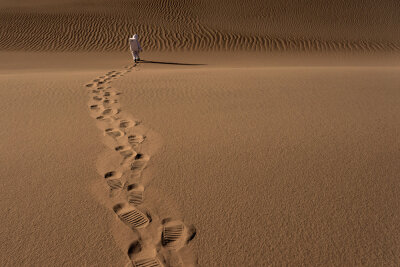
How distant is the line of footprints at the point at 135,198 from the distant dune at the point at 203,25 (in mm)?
9758

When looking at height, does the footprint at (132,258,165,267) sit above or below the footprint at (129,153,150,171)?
below

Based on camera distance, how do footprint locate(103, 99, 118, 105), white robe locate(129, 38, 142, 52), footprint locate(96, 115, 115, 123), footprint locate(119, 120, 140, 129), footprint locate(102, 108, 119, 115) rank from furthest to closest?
1. white robe locate(129, 38, 142, 52)
2. footprint locate(103, 99, 118, 105)
3. footprint locate(102, 108, 119, 115)
4. footprint locate(96, 115, 115, 123)
5. footprint locate(119, 120, 140, 129)

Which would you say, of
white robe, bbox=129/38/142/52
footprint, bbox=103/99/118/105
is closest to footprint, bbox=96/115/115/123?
footprint, bbox=103/99/118/105

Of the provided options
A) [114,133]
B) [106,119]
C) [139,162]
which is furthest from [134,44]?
[139,162]

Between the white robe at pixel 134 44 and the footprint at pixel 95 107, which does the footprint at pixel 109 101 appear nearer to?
the footprint at pixel 95 107

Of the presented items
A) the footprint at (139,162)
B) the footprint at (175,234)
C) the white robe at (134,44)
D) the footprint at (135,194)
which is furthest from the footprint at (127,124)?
the white robe at (134,44)

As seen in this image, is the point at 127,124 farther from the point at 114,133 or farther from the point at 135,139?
the point at 135,139

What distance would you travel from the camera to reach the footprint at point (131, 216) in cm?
182

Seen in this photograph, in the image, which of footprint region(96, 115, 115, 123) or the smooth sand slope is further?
footprint region(96, 115, 115, 123)

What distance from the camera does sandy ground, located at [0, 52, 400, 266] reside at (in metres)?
1.64

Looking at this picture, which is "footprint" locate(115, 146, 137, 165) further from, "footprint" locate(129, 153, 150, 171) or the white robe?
the white robe

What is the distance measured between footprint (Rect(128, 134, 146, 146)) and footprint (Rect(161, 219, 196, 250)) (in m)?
1.17

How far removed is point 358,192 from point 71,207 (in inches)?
75.3

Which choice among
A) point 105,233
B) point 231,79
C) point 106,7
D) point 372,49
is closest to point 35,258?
point 105,233
